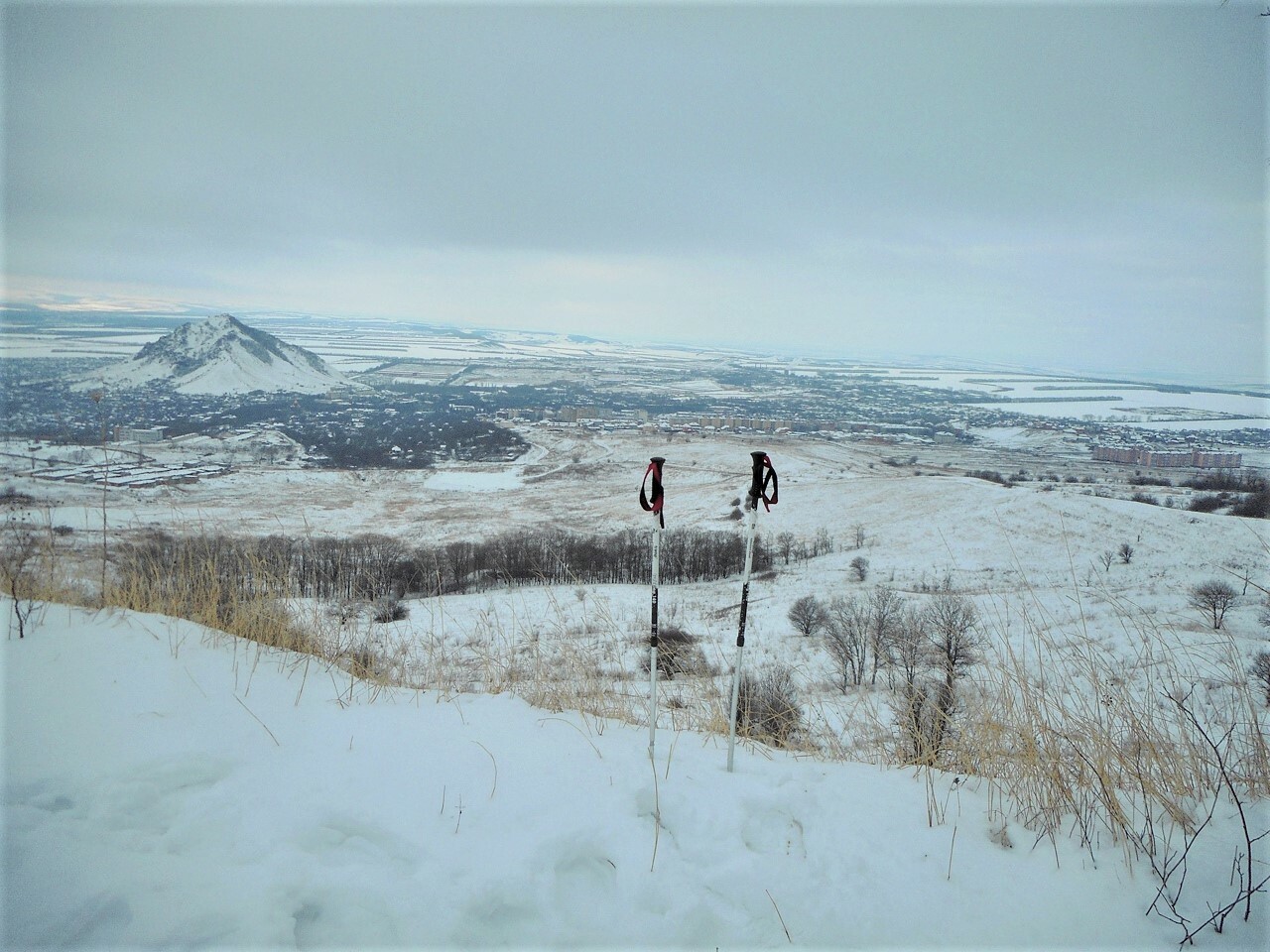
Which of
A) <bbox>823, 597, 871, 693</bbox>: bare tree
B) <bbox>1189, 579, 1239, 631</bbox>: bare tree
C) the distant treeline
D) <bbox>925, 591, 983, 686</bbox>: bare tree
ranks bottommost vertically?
the distant treeline

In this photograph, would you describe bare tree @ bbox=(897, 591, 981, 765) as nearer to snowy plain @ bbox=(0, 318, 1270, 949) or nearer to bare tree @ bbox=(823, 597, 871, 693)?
snowy plain @ bbox=(0, 318, 1270, 949)

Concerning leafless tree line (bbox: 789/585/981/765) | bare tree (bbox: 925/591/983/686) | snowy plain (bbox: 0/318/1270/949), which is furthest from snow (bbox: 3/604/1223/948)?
bare tree (bbox: 925/591/983/686)

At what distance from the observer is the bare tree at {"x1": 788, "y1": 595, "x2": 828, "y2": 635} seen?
20.6 meters

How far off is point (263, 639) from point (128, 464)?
35235 mm

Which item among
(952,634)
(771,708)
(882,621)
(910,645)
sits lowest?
(882,621)

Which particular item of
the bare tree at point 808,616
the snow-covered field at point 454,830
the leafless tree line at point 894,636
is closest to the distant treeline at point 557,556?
the bare tree at point 808,616

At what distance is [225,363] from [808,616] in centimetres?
7175

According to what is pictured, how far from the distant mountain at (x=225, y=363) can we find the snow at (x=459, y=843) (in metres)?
56.8

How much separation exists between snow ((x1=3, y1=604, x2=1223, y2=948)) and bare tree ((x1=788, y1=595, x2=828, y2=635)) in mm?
18804

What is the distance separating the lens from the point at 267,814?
203cm

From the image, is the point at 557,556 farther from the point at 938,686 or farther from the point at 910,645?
the point at 938,686

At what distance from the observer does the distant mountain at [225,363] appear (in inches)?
2243

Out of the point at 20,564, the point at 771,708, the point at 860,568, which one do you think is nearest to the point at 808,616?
the point at 860,568

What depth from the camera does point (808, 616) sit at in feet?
68.6
